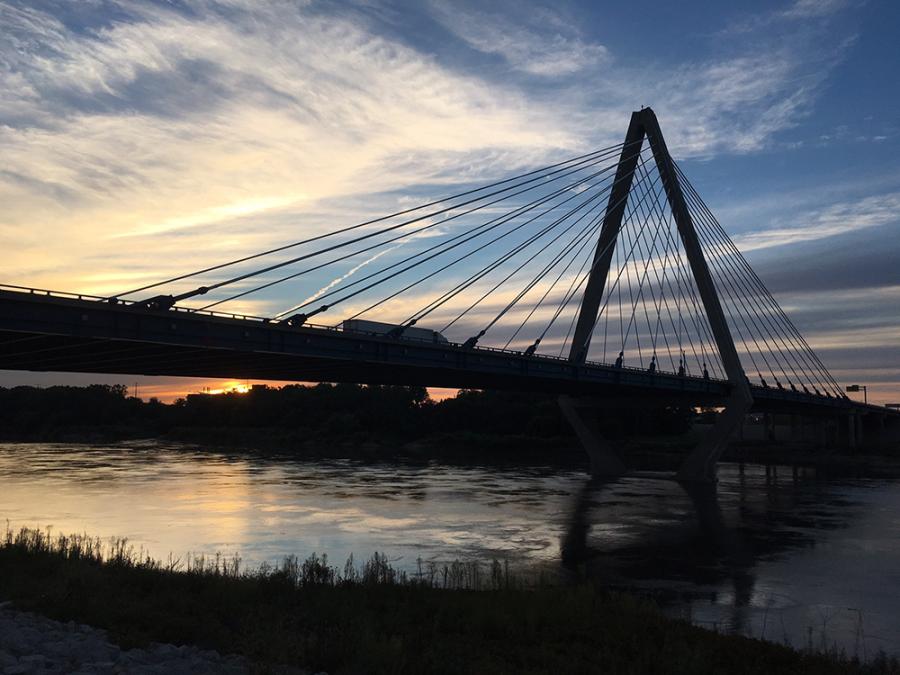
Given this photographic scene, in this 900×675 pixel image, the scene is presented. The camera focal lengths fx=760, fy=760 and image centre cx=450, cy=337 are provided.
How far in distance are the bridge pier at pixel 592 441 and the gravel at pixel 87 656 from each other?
5861cm

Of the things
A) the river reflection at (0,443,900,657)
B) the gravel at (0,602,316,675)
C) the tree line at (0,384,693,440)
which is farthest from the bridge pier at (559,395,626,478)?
the gravel at (0,602,316,675)

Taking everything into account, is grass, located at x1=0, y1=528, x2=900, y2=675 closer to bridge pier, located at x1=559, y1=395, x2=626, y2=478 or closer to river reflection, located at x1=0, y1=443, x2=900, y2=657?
river reflection, located at x1=0, y1=443, x2=900, y2=657

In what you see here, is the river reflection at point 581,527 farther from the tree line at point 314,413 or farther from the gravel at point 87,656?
the tree line at point 314,413

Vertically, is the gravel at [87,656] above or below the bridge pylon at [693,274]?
below

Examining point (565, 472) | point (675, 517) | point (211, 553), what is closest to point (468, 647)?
point (211, 553)

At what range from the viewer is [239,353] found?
33.9 m

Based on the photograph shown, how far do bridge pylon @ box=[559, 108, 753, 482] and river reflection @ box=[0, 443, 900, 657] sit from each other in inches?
164

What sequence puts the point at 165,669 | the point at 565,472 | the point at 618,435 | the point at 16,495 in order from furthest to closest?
the point at 618,435 < the point at 565,472 < the point at 16,495 < the point at 165,669

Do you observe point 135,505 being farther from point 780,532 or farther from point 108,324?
point 780,532

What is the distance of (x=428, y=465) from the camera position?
8225cm

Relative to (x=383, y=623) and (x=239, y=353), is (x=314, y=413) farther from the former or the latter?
(x=383, y=623)

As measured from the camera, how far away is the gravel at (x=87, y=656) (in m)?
11.0

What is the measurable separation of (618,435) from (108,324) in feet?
278

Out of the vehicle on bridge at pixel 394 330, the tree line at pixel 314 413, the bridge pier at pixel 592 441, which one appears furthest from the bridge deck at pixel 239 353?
the tree line at pixel 314 413
